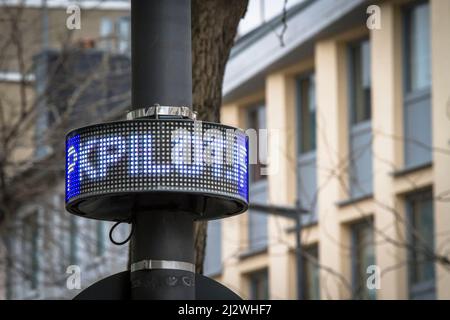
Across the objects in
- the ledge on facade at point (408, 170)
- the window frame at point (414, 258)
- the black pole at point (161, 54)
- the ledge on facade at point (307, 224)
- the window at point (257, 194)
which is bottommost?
the black pole at point (161, 54)

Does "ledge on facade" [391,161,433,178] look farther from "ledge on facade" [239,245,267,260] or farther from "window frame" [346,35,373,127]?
"ledge on facade" [239,245,267,260]

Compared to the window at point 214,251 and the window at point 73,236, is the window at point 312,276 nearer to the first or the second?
the window at point 214,251

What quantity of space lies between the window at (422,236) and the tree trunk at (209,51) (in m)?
18.6

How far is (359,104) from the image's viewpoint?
33188 millimetres

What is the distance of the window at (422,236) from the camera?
30.2 meters

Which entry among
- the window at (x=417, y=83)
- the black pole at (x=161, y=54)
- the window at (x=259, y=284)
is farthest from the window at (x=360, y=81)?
the black pole at (x=161, y=54)

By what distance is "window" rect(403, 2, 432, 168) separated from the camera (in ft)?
100

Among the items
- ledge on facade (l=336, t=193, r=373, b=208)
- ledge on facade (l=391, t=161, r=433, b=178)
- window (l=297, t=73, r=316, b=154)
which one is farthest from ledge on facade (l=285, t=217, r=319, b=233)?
ledge on facade (l=391, t=161, r=433, b=178)

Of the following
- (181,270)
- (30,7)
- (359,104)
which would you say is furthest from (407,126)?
(181,270)

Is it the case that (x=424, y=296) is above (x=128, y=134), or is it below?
above

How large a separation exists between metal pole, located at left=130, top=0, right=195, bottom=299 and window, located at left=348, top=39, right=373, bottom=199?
2407 cm

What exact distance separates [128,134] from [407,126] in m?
24.3

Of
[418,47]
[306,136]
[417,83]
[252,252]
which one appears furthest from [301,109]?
[418,47]

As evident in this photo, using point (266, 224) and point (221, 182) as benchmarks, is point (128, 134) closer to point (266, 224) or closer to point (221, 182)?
point (221, 182)
